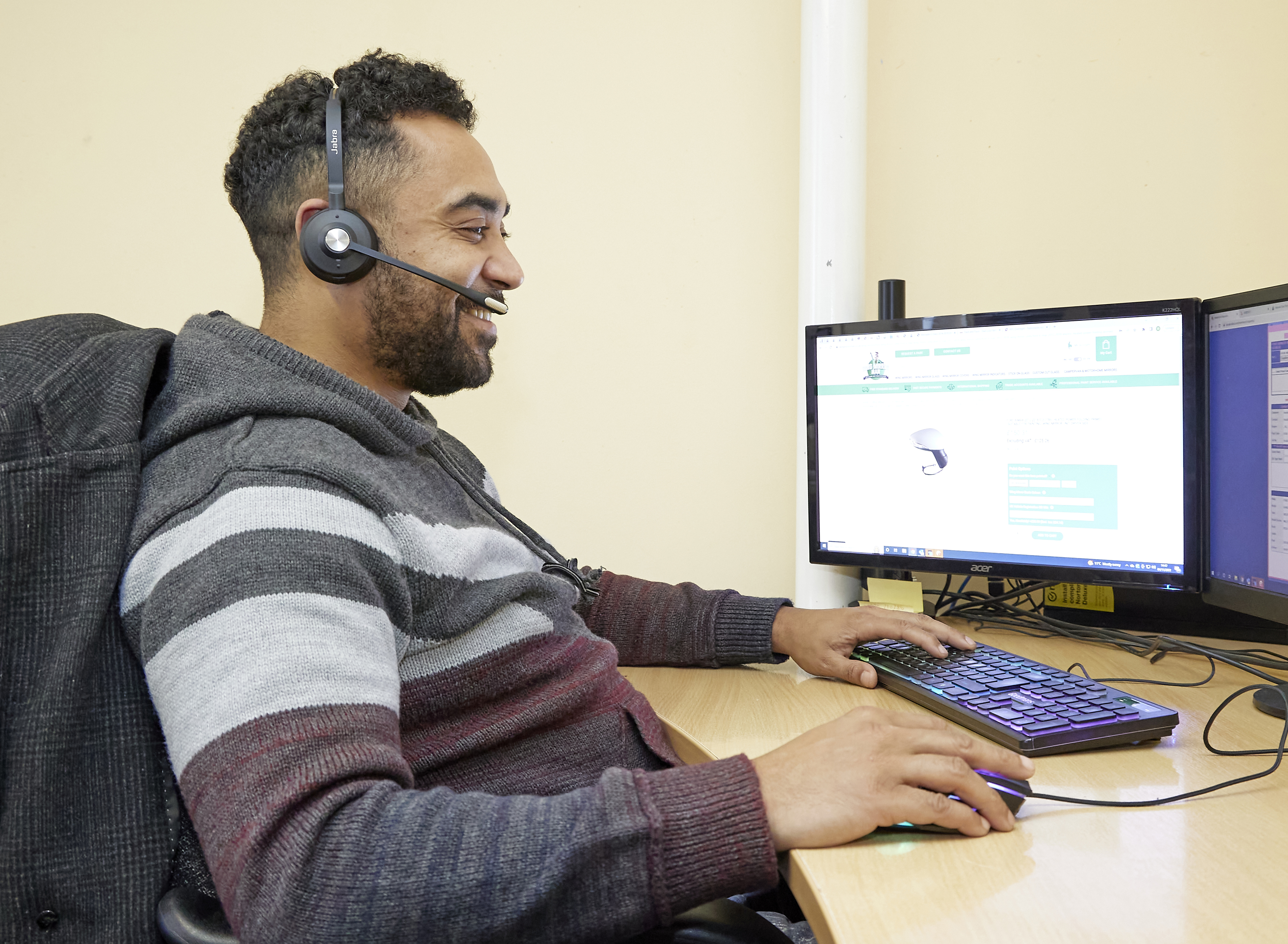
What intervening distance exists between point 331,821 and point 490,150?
1.26 metres

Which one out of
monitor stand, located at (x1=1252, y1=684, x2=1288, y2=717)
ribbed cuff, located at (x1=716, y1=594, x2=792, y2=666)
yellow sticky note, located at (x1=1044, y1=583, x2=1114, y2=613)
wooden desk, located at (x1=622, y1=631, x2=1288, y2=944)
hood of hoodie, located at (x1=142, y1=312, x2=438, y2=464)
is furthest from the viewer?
yellow sticky note, located at (x1=1044, y1=583, x2=1114, y2=613)

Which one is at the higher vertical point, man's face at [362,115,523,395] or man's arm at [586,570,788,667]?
man's face at [362,115,523,395]

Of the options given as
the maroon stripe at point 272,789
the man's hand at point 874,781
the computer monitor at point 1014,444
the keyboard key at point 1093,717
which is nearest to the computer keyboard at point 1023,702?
the keyboard key at point 1093,717

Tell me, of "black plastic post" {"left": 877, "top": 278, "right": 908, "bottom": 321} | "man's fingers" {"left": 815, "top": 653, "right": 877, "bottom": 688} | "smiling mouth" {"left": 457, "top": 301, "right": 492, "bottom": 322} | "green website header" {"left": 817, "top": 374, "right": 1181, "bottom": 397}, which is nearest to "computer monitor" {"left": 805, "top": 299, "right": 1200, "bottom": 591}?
"green website header" {"left": 817, "top": 374, "right": 1181, "bottom": 397}

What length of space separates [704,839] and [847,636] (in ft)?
1.80

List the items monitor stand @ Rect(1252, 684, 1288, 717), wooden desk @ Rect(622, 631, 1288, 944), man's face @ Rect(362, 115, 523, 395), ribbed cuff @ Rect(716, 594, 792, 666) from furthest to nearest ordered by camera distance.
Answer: ribbed cuff @ Rect(716, 594, 792, 666), man's face @ Rect(362, 115, 523, 395), monitor stand @ Rect(1252, 684, 1288, 717), wooden desk @ Rect(622, 631, 1288, 944)

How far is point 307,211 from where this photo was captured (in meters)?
0.97

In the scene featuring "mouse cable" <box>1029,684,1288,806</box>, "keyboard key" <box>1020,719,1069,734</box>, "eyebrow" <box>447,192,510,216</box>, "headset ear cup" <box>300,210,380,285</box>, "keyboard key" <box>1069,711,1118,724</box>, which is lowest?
"mouse cable" <box>1029,684,1288,806</box>

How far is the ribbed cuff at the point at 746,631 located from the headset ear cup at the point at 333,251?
0.62m

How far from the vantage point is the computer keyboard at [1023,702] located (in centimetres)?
77

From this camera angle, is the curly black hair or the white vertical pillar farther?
the white vertical pillar

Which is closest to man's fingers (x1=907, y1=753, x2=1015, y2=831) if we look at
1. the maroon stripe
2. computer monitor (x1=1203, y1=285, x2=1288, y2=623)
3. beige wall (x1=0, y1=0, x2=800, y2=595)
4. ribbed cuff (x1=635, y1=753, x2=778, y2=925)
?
ribbed cuff (x1=635, y1=753, x2=778, y2=925)

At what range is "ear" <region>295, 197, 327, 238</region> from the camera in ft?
3.18

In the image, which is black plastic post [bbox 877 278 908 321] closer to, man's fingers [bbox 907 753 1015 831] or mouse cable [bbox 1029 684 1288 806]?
mouse cable [bbox 1029 684 1288 806]
